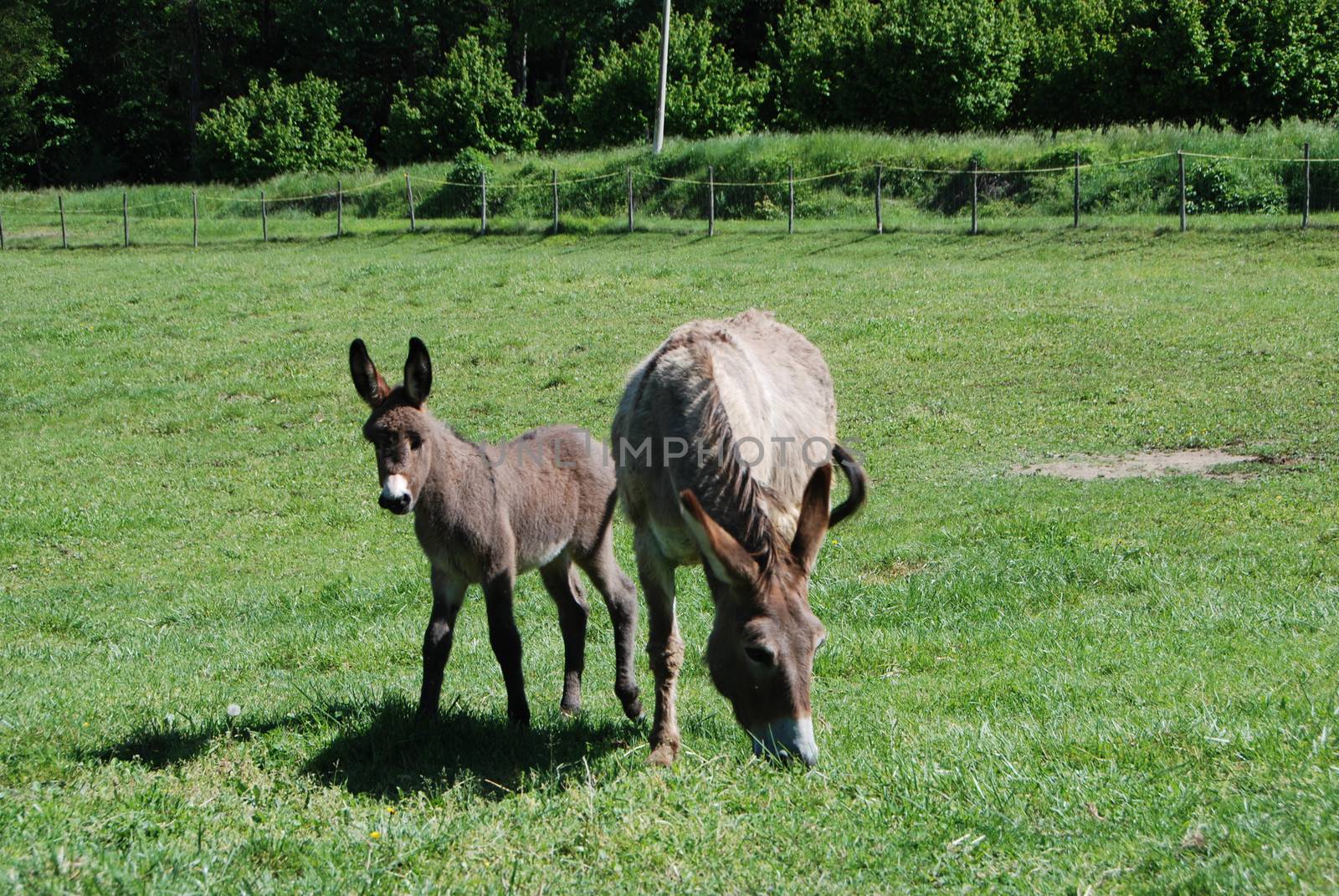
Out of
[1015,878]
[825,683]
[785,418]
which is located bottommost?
[825,683]

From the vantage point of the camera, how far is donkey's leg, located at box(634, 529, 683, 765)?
16.5 feet

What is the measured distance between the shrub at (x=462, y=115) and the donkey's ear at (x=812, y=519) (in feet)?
160

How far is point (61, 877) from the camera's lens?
3297mm

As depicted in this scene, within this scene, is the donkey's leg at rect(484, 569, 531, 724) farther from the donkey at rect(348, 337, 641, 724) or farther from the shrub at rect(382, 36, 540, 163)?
the shrub at rect(382, 36, 540, 163)

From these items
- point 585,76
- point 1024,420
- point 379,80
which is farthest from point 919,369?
point 379,80

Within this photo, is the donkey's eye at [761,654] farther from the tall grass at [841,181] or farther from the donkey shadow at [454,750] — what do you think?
the tall grass at [841,181]

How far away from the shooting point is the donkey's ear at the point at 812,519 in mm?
4160

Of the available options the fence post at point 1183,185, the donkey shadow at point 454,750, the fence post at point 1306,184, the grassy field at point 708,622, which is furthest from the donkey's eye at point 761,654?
the fence post at point 1306,184

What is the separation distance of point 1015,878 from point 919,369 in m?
13.6

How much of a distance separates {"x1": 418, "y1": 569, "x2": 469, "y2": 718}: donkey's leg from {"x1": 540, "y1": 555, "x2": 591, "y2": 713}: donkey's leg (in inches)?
23.7

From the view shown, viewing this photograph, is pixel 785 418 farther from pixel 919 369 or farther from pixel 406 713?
pixel 919 369

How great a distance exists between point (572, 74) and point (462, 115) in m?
7.83

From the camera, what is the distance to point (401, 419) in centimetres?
555

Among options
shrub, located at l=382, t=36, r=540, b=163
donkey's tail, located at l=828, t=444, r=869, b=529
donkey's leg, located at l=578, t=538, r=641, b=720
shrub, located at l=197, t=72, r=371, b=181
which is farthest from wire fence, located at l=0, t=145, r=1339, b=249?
donkey's tail, located at l=828, t=444, r=869, b=529
